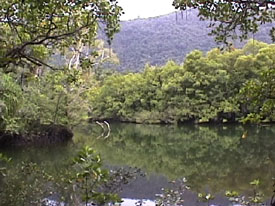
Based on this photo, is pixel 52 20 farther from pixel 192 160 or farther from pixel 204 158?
pixel 204 158

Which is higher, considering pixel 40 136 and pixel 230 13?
pixel 230 13

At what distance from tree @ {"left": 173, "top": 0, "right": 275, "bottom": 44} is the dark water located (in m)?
2.81

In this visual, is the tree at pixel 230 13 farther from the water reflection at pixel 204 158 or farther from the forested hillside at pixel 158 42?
the forested hillside at pixel 158 42

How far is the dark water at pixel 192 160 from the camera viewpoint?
935 centimetres

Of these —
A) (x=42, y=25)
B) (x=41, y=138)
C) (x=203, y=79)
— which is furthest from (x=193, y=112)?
(x=42, y=25)

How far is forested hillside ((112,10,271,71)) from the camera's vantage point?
59438 millimetres

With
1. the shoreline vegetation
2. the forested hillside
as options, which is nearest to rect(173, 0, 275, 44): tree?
the shoreline vegetation

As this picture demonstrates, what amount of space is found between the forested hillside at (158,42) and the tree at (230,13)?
50283 mm

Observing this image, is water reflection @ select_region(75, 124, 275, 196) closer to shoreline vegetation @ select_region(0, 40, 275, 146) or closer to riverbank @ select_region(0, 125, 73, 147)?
riverbank @ select_region(0, 125, 73, 147)

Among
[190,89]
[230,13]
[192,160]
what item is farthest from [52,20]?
[190,89]

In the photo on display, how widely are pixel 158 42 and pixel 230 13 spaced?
2448 inches

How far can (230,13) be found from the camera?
457 cm

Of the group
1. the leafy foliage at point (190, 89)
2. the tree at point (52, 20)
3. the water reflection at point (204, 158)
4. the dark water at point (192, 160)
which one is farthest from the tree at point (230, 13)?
the leafy foliage at point (190, 89)

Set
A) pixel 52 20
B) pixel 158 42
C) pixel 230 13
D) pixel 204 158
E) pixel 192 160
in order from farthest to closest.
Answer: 1. pixel 158 42
2. pixel 204 158
3. pixel 192 160
4. pixel 52 20
5. pixel 230 13
